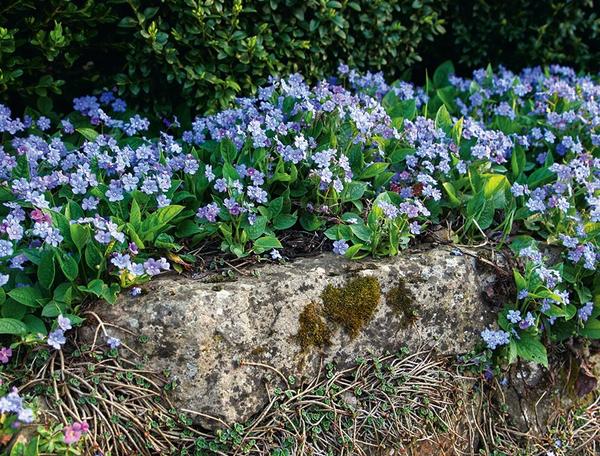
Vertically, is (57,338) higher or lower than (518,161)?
lower

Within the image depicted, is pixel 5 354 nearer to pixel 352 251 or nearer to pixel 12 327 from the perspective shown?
pixel 12 327

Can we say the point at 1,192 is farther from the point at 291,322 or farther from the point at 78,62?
the point at 291,322

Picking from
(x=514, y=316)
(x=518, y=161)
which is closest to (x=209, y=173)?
(x=514, y=316)

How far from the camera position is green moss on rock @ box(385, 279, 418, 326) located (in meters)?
2.98

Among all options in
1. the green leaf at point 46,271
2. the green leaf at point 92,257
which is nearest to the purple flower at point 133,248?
the green leaf at point 92,257

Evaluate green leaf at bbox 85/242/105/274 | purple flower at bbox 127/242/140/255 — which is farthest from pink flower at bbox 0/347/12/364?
purple flower at bbox 127/242/140/255

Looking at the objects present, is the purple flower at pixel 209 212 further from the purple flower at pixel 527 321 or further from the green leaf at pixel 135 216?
the purple flower at pixel 527 321

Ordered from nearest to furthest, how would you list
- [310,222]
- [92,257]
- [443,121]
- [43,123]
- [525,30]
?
[92,257]
[310,222]
[43,123]
[443,121]
[525,30]

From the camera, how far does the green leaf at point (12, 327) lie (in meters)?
2.49

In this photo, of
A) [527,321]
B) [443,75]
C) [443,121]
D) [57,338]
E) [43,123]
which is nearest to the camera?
[57,338]

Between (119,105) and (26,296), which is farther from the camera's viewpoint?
(119,105)

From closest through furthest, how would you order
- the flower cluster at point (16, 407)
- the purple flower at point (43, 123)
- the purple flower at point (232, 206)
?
the flower cluster at point (16, 407), the purple flower at point (232, 206), the purple flower at point (43, 123)

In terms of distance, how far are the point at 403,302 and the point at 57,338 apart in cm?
139

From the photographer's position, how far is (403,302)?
3.00m
